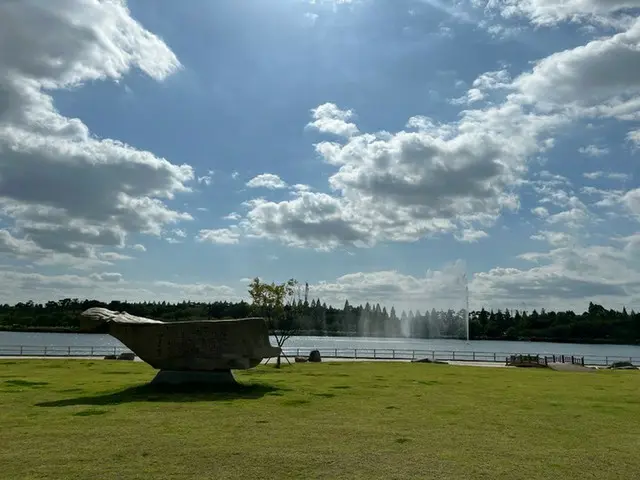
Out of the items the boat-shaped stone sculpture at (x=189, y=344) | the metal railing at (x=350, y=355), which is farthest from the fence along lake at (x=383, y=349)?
the boat-shaped stone sculpture at (x=189, y=344)

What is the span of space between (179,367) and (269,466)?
10.7 metres

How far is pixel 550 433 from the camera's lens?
1234 centimetres

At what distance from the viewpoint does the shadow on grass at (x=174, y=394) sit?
15.9 meters

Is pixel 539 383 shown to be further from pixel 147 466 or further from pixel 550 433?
pixel 147 466

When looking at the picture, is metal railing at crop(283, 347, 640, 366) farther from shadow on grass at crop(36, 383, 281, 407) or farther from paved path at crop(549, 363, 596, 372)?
shadow on grass at crop(36, 383, 281, 407)

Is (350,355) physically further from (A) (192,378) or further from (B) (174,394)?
(B) (174,394)

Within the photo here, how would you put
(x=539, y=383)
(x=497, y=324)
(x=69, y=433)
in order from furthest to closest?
(x=497, y=324)
(x=539, y=383)
(x=69, y=433)

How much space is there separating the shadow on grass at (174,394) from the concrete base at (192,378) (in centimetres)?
19

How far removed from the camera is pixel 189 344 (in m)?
19.2

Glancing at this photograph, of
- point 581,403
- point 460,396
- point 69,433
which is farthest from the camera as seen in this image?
point 460,396

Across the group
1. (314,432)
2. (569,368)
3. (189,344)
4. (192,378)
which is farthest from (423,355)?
(314,432)

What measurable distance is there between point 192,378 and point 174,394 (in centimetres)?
159

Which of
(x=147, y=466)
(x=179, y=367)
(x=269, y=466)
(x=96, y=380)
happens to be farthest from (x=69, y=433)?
(x=96, y=380)

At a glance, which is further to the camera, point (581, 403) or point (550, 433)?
point (581, 403)
